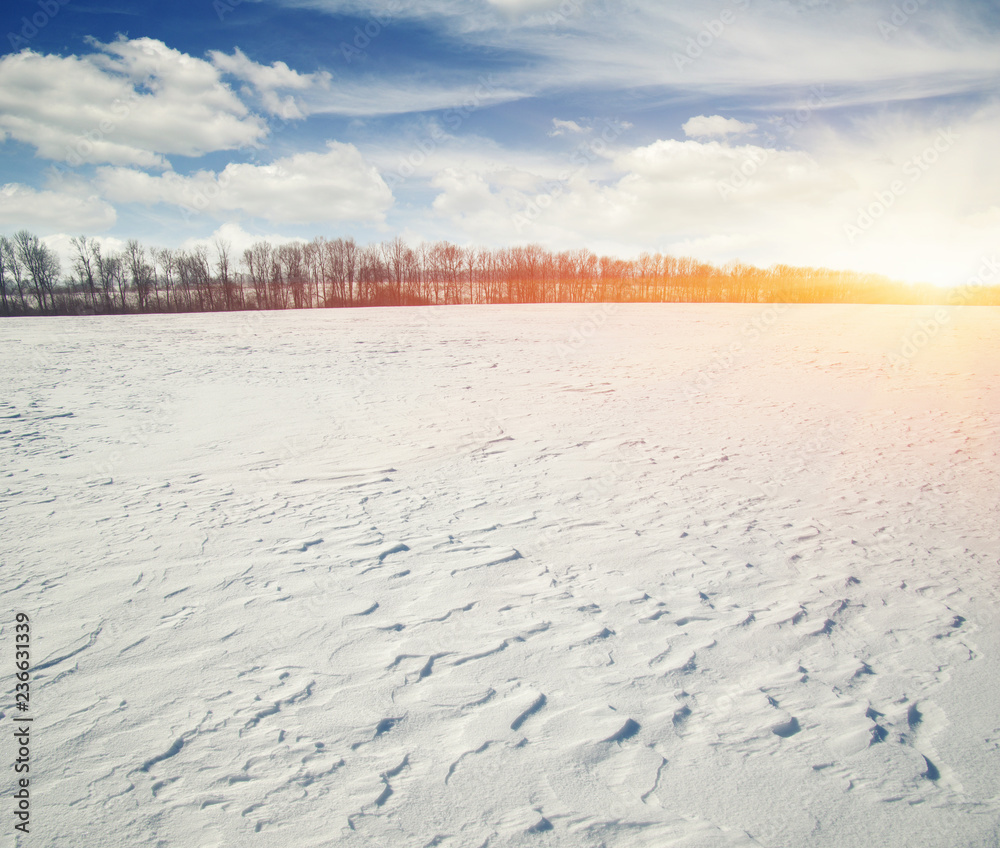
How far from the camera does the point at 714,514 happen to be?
4.99 m

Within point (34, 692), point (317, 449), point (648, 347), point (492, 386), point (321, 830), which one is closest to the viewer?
point (321, 830)

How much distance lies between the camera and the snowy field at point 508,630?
2197 mm

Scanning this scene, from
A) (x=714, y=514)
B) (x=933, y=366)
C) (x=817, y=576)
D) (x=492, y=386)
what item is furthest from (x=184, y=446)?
(x=933, y=366)

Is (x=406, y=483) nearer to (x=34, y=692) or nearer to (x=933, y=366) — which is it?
(x=34, y=692)

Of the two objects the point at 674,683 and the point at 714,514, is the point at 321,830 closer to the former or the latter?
the point at 674,683

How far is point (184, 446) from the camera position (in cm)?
710

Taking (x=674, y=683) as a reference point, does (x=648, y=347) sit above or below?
above

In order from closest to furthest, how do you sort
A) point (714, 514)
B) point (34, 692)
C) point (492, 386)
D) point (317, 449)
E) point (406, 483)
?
point (34, 692), point (714, 514), point (406, 483), point (317, 449), point (492, 386)

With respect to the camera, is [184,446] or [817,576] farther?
[184,446]

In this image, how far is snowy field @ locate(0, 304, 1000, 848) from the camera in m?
2.20

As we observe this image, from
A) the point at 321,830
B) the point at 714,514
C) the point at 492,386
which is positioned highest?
the point at 492,386

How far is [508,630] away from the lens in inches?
130

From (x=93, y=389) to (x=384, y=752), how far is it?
40.2 ft

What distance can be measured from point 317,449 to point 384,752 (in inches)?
202
